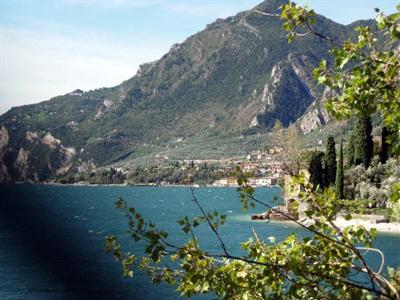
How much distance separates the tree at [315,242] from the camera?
266cm

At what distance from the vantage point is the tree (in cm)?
266

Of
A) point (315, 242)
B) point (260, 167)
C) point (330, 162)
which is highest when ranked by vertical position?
point (260, 167)

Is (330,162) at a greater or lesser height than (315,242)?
lesser

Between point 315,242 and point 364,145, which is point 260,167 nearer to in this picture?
point 315,242

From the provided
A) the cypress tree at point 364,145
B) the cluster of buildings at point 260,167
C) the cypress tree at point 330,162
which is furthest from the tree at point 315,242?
the cypress tree at point 330,162

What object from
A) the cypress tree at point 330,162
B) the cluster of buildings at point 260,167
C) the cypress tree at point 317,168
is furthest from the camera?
the cypress tree at point 330,162

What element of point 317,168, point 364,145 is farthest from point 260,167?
point 364,145

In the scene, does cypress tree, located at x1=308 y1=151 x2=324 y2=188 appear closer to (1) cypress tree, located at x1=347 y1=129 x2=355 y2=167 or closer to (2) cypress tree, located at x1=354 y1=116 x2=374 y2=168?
(1) cypress tree, located at x1=347 y1=129 x2=355 y2=167

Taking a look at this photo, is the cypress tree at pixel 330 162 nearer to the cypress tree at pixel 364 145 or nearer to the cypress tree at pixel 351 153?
the cypress tree at pixel 351 153

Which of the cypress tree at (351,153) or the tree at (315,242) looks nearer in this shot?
the tree at (315,242)

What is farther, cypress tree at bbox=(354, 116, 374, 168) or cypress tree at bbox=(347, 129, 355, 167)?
cypress tree at bbox=(347, 129, 355, 167)

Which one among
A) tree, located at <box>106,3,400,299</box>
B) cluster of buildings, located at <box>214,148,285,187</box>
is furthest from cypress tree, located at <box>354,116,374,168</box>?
tree, located at <box>106,3,400,299</box>

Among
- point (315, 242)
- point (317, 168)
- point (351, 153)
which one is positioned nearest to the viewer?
point (315, 242)

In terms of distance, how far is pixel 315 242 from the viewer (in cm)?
331
